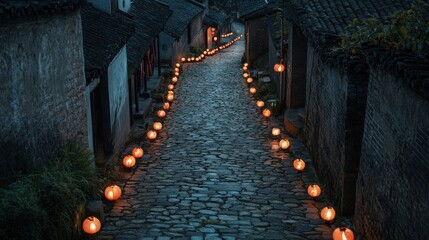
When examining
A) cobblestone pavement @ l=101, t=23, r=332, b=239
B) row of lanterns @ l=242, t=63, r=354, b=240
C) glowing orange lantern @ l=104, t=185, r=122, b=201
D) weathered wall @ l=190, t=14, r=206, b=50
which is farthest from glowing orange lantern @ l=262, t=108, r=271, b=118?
weathered wall @ l=190, t=14, r=206, b=50

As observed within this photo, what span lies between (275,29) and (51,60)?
1877cm

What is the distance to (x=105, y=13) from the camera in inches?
685

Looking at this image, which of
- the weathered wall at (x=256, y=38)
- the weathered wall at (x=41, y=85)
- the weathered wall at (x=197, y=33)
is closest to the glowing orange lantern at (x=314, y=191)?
the weathered wall at (x=41, y=85)

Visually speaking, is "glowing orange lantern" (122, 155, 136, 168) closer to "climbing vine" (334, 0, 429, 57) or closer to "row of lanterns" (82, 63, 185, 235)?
"row of lanterns" (82, 63, 185, 235)

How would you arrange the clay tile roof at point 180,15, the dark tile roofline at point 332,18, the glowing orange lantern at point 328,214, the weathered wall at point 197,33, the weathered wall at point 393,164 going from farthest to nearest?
1. the weathered wall at point 197,33
2. the clay tile roof at point 180,15
3. the dark tile roofline at point 332,18
4. the glowing orange lantern at point 328,214
5. the weathered wall at point 393,164

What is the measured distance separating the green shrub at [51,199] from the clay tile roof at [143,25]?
8774 mm

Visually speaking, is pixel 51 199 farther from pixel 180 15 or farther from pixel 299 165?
pixel 180 15

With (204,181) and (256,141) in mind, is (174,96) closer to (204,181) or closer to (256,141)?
(256,141)

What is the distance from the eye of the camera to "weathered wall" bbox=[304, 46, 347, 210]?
12164 millimetres

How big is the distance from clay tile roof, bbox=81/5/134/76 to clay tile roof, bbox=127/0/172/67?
115 inches

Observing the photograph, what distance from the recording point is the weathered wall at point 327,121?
39.9ft

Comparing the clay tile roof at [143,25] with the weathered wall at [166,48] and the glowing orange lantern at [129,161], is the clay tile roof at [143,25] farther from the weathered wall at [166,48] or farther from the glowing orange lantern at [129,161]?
the weathered wall at [166,48]

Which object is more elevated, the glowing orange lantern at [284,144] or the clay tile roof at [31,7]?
the clay tile roof at [31,7]

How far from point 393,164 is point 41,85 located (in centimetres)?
673
